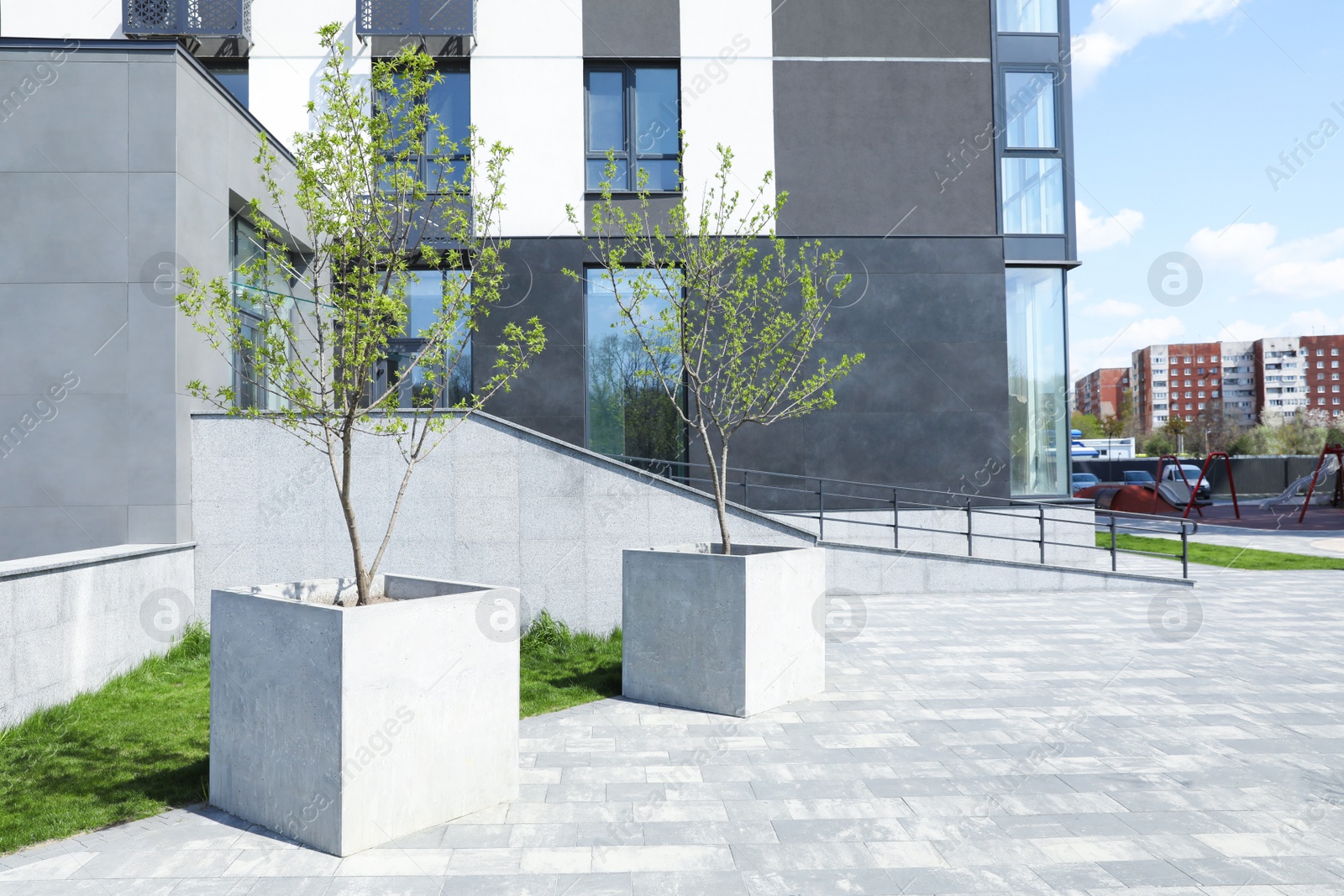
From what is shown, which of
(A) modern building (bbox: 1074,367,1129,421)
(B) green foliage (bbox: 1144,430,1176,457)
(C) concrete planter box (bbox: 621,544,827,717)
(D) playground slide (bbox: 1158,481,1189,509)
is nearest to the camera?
(C) concrete planter box (bbox: 621,544,827,717)

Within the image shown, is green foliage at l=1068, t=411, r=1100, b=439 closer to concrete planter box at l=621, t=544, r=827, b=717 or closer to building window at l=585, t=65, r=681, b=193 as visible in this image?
building window at l=585, t=65, r=681, b=193

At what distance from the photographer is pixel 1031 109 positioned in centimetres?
1531

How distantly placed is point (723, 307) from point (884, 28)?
941cm

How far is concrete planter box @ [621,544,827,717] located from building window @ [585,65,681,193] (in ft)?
29.5

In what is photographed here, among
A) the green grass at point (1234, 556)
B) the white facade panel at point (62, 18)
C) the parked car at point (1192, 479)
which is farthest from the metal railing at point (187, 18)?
the parked car at point (1192, 479)

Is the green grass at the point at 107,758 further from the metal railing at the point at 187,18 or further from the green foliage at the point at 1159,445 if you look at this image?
the green foliage at the point at 1159,445

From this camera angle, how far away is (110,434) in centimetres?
911

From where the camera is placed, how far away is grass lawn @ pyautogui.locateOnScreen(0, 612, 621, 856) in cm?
494

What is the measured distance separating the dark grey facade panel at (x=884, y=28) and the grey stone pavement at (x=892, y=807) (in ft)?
36.4

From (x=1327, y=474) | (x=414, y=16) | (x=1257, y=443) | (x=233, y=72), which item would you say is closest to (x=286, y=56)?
(x=233, y=72)

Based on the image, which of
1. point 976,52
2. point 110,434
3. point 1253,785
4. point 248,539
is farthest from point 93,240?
point 976,52

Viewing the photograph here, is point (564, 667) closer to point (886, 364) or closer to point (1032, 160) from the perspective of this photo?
point (886, 364)

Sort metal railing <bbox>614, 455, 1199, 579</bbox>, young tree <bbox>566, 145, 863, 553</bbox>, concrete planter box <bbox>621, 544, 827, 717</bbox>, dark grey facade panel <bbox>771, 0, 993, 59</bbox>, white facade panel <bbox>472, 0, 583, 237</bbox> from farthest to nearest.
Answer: dark grey facade panel <bbox>771, 0, 993, 59</bbox> < white facade panel <bbox>472, 0, 583, 237</bbox> < metal railing <bbox>614, 455, 1199, 579</bbox> < young tree <bbox>566, 145, 863, 553</bbox> < concrete planter box <bbox>621, 544, 827, 717</bbox>

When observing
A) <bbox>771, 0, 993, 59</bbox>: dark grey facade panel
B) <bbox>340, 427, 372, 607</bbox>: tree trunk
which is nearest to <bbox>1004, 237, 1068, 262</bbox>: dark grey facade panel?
<bbox>771, 0, 993, 59</bbox>: dark grey facade panel
